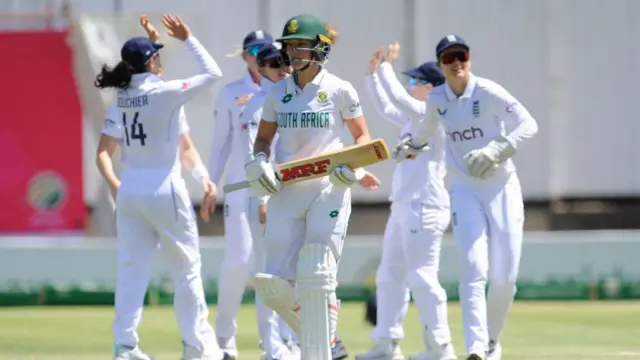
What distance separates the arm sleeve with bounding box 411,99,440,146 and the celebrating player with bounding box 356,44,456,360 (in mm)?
434

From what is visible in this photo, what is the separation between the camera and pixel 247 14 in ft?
54.9

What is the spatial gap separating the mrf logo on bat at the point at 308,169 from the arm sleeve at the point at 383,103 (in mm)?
2377

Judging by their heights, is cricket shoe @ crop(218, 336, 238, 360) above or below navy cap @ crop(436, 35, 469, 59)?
below

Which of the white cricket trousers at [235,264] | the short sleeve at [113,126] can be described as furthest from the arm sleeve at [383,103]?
the short sleeve at [113,126]

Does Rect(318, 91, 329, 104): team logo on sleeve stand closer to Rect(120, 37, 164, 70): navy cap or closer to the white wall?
Rect(120, 37, 164, 70): navy cap

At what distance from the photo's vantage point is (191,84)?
28.3 ft

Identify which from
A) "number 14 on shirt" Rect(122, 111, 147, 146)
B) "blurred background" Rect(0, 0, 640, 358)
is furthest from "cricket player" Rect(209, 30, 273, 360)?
"blurred background" Rect(0, 0, 640, 358)

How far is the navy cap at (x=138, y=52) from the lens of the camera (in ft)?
28.3

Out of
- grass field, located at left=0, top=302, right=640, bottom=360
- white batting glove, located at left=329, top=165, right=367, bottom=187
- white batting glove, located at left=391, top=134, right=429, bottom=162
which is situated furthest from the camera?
grass field, located at left=0, top=302, right=640, bottom=360

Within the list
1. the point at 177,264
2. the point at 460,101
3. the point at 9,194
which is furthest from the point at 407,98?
the point at 9,194

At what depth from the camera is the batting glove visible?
28.0ft

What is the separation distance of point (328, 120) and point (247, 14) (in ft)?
30.5

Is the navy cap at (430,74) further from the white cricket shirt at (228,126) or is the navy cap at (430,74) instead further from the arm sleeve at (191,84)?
the arm sleeve at (191,84)

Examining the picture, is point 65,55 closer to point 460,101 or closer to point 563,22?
point 563,22
